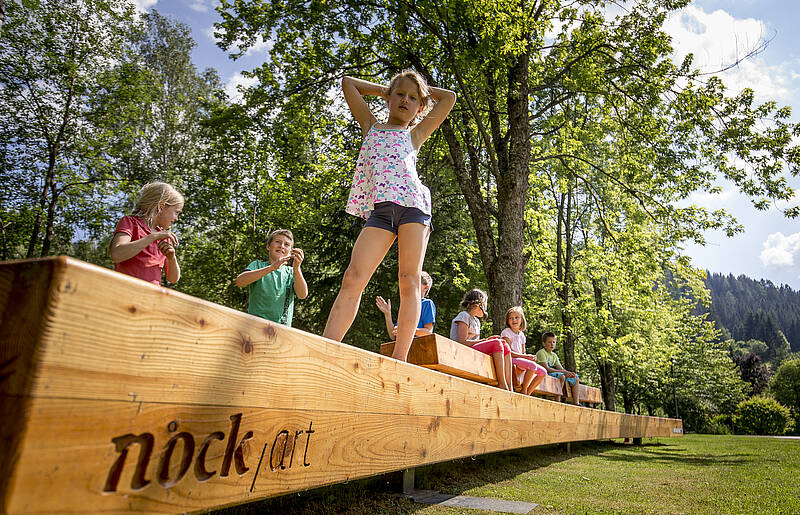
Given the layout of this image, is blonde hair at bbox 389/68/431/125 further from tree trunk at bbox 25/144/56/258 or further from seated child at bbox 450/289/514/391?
tree trunk at bbox 25/144/56/258

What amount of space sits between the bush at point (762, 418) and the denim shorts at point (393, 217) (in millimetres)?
38271

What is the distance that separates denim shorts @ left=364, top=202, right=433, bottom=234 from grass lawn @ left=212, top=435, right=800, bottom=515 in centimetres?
201

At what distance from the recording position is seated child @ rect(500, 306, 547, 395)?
21.5 ft

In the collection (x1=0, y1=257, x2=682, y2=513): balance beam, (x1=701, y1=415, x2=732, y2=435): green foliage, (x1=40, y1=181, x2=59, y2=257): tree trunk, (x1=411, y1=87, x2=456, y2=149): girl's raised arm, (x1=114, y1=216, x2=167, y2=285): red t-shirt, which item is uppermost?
(x1=40, y1=181, x2=59, y2=257): tree trunk

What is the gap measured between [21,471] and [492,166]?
1057cm

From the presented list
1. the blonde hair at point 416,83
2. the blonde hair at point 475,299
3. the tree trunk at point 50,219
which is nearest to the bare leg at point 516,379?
the blonde hair at point 475,299

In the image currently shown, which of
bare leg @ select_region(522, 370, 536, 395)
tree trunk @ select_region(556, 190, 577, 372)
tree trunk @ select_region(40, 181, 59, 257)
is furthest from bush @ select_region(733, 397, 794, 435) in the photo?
tree trunk @ select_region(40, 181, 59, 257)

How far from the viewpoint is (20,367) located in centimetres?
108

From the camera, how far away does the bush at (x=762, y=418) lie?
31.6 metres

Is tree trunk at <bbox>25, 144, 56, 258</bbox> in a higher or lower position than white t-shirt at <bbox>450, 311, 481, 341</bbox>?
higher

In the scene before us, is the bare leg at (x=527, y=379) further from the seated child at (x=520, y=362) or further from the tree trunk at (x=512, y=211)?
the tree trunk at (x=512, y=211)

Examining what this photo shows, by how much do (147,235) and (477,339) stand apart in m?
4.24

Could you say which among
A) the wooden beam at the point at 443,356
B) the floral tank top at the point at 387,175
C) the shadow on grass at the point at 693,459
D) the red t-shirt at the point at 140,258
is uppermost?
the floral tank top at the point at 387,175

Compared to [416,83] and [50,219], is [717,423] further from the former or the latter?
[416,83]
